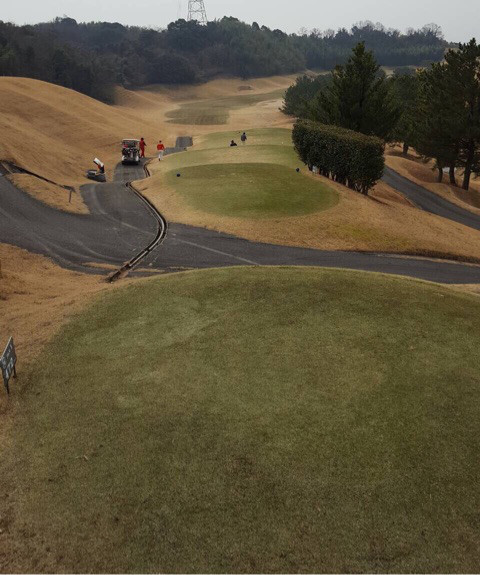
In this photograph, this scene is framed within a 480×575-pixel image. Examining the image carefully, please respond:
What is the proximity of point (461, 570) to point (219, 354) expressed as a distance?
8061 mm

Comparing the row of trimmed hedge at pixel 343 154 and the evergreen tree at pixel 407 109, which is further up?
the evergreen tree at pixel 407 109

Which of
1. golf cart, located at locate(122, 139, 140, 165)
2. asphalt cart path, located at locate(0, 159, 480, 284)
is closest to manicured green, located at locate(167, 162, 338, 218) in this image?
asphalt cart path, located at locate(0, 159, 480, 284)

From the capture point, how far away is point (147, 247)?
27.8m

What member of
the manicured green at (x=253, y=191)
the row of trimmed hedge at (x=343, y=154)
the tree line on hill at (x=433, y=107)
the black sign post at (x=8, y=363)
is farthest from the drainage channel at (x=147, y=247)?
the tree line on hill at (x=433, y=107)

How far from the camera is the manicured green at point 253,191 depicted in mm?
34281

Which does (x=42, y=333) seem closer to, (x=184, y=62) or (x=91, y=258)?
(x=91, y=258)

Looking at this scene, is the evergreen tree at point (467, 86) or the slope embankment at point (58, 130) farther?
the evergreen tree at point (467, 86)

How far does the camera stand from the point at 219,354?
14.6 meters

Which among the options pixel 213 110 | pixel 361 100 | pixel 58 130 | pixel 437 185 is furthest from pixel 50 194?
pixel 213 110

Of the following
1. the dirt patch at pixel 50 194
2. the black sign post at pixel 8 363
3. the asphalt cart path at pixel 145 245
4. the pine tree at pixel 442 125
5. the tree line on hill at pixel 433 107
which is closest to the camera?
the black sign post at pixel 8 363

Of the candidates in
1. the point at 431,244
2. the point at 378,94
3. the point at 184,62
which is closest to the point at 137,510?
the point at 431,244

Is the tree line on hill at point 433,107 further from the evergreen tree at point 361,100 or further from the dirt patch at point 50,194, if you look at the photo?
the dirt patch at point 50,194

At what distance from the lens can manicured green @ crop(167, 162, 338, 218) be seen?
34.3 meters

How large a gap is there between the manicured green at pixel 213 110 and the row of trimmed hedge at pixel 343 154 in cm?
6267
